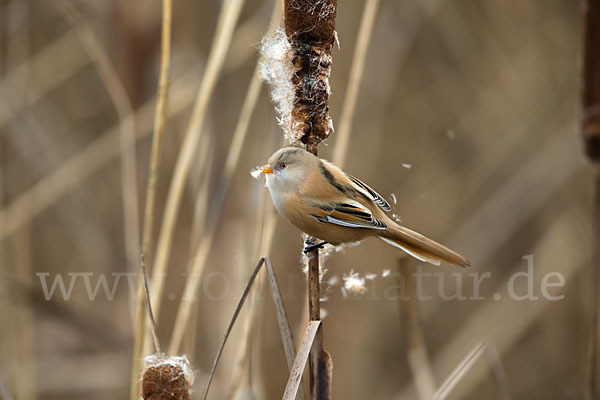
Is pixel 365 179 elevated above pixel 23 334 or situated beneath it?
elevated above

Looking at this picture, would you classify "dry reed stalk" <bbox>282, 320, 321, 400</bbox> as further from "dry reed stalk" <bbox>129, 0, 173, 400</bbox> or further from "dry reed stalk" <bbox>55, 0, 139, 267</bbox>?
"dry reed stalk" <bbox>55, 0, 139, 267</bbox>

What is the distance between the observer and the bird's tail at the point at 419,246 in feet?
5.74

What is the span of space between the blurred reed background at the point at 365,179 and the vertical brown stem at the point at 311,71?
3.40 feet

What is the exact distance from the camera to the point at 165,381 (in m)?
1.22

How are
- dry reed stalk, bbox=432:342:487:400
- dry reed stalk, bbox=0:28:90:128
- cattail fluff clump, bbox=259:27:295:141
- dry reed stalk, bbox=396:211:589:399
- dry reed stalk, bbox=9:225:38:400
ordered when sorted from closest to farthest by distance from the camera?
dry reed stalk, bbox=432:342:487:400 < cattail fluff clump, bbox=259:27:295:141 < dry reed stalk, bbox=9:225:38:400 < dry reed stalk, bbox=0:28:90:128 < dry reed stalk, bbox=396:211:589:399

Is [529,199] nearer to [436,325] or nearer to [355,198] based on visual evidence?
[436,325]

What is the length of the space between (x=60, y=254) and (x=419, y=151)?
2.38 metres

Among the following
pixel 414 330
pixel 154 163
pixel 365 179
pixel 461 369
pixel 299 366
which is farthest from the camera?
pixel 365 179

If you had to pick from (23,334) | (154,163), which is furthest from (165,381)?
(23,334)

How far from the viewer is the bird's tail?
1.75m

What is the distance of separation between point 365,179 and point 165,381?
215 cm

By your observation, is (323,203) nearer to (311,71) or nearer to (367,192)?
(367,192)

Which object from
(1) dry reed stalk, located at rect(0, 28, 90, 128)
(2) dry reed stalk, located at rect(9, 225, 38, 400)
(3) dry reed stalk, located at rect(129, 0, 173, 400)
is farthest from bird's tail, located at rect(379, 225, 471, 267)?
(1) dry reed stalk, located at rect(0, 28, 90, 128)

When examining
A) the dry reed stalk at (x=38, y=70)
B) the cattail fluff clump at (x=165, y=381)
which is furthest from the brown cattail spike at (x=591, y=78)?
the dry reed stalk at (x=38, y=70)
